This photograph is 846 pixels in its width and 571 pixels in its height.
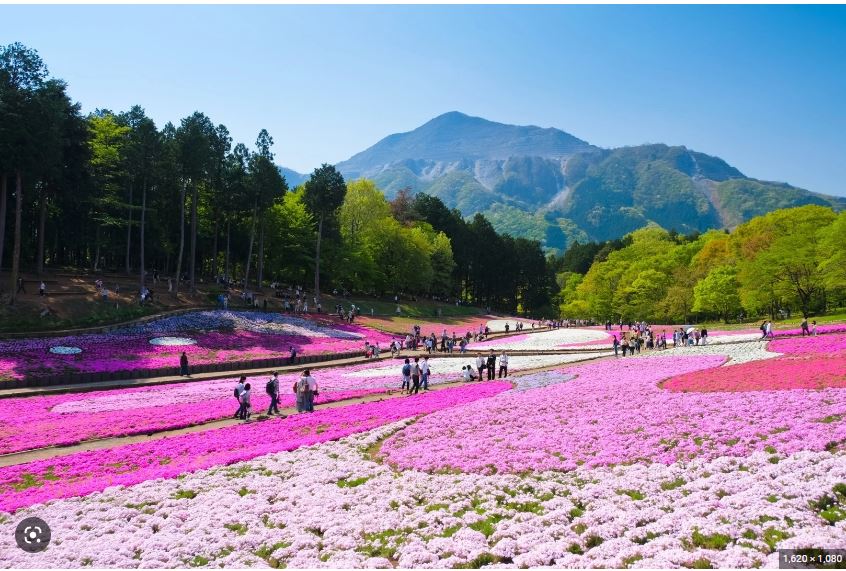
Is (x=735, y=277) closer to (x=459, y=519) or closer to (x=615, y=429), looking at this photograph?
(x=615, y=429)

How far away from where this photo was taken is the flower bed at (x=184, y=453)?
55.2 feet

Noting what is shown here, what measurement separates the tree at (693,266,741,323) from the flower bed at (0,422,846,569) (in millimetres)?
67870

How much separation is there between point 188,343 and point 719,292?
216 ft

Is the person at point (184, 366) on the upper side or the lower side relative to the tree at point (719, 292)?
lower

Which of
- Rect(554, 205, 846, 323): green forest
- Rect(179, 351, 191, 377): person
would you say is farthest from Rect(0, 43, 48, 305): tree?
Rect(554, 205, 846, 323): green forest

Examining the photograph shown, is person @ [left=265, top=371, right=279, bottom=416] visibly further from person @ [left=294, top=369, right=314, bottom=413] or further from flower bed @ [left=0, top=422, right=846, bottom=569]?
flower bed @ [left=0, top=422, right=846, bottom=569]

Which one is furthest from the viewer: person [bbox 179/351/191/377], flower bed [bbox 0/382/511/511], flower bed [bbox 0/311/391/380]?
person [bbox 179/351/191/377]

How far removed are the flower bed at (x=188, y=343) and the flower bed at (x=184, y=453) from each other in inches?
720

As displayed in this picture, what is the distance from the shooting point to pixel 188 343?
155ft

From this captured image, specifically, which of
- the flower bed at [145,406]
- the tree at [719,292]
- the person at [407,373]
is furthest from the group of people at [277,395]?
the tree at [719,292]

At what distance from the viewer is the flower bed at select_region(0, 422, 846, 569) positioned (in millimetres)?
10656

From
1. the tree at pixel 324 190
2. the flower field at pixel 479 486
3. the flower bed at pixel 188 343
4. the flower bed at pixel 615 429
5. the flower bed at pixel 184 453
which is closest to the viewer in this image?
the flower field at pixel 479 486

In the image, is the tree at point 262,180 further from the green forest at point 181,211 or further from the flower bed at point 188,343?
the flower bed at point 188,343

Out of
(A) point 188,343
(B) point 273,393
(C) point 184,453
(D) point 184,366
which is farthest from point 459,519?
(A) point 188,343
